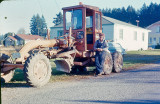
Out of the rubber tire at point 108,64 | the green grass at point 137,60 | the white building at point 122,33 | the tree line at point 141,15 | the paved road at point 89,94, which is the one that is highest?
the tree line at point 141,15

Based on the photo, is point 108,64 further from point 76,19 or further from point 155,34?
point 155,34

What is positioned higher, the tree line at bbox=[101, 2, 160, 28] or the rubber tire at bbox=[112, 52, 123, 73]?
the tree line at bbox=[101, 2, 160, 28]

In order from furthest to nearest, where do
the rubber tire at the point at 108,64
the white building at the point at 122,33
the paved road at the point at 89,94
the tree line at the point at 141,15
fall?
1. the tree line at the point at 141,15
2. the white building at the point at 122,33
3. the rubber tire at the point at 108,64
4. the paved road at the point at 89,94

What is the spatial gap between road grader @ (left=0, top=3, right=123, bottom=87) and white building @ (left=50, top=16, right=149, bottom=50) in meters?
16.1

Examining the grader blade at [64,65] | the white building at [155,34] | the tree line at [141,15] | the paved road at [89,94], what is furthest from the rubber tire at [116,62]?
the tree line at [141,15]

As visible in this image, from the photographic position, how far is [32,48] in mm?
7828

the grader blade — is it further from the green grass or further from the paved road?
the green grass

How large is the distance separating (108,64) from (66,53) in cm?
217

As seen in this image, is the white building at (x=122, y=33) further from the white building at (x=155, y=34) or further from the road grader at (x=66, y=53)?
the white building at (x=155, y=34)

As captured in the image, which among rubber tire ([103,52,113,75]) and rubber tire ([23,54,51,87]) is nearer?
rubber tire ([23,54,51,87])

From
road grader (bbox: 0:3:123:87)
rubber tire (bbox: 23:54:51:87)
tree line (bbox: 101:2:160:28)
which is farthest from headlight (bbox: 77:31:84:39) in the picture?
tree line (bbox: 101:2:160:28)

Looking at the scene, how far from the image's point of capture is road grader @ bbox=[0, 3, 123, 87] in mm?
6966

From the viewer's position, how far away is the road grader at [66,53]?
6966 mm

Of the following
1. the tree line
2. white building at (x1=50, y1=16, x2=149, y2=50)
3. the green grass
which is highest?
the tree line
